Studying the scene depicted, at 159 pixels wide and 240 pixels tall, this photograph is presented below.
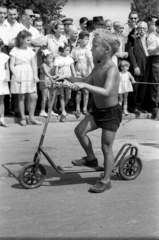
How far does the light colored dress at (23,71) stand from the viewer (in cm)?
1012

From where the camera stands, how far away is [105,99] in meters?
6.30

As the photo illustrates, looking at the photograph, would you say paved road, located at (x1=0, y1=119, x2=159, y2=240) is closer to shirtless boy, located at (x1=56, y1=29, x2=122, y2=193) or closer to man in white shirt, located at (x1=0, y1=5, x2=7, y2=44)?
shirtless boy, located at (x1=56, y1=29, x2=122, y2=193)

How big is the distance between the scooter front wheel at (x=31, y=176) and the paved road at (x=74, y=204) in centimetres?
7

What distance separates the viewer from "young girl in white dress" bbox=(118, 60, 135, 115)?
36.5 feet

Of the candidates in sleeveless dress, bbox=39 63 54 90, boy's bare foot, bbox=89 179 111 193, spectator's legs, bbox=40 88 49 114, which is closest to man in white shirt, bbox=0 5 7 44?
sleeveless dress, bbox=39 63 54 90

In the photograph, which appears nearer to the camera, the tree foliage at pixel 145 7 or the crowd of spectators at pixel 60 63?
the crowd of spectators at pixel 60 63

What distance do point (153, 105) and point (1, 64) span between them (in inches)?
129

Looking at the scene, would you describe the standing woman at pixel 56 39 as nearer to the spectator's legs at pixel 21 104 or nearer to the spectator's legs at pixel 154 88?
the spectator's legs at pixel 21 104

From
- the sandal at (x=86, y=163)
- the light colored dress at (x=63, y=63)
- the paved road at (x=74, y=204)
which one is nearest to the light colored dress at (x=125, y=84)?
the light colored dress at (x=63, y=63)

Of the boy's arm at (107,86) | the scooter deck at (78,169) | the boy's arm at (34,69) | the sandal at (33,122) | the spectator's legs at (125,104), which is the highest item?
the boy's arm at (107,86)

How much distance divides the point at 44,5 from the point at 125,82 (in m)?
7.24

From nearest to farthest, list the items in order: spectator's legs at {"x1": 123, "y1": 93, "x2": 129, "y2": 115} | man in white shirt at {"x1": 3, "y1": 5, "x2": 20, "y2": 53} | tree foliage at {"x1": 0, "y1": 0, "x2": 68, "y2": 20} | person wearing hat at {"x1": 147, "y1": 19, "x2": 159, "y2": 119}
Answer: man in white shirt at {"x1": 3, "y1": 5, "x2": 20, "y2": 53}
spectator's legs at {"x1": 123, "y1": 93, "x2": 129, "y2": 115}
person wearing hat at {"x1": 147, "y1": 19, "x2": 159, "y2": 119}
tree foliage at {"x1": 0, "y1": 0, "x2": 68, "y2": 20}

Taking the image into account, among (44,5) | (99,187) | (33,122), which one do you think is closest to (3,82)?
(33,122)

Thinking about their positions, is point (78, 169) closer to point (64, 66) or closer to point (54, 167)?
point (54, 167)
